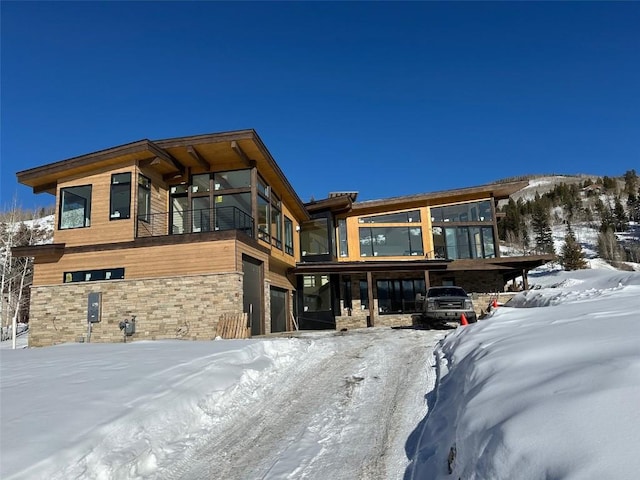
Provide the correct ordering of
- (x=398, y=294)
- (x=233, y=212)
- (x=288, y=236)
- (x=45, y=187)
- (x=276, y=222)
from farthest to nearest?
(x=398, y=294)
(x=288, y=236)
(x=276, y=222)
(x=45, y=187)
(x=233, y=212)

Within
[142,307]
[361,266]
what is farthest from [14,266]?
[361,266]

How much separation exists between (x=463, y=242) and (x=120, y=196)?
1906cm

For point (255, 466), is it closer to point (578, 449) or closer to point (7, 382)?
point (578, 449)

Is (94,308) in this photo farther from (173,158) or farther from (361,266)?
(361,266)

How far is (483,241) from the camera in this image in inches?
1001

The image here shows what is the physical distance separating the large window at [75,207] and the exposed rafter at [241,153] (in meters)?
6.31

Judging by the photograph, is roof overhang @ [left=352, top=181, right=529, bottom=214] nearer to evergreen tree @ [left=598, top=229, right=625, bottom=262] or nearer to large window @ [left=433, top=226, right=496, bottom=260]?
large window @ [left=433, top=226, right=496, bottom=260]

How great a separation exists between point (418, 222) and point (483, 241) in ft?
13.4

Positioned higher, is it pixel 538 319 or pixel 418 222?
pixel 418 222

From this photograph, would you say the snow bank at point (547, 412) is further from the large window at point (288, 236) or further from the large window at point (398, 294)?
the large window at point (398, 294)

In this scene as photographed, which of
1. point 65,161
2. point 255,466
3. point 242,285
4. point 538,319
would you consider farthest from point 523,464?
point 65,161

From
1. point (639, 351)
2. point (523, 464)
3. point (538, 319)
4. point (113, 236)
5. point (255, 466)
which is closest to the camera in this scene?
point (523, 464)

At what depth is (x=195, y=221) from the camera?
17.7 m

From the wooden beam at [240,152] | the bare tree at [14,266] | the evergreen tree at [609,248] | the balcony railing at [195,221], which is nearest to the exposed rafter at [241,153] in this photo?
the wooden beam at [240,152]
